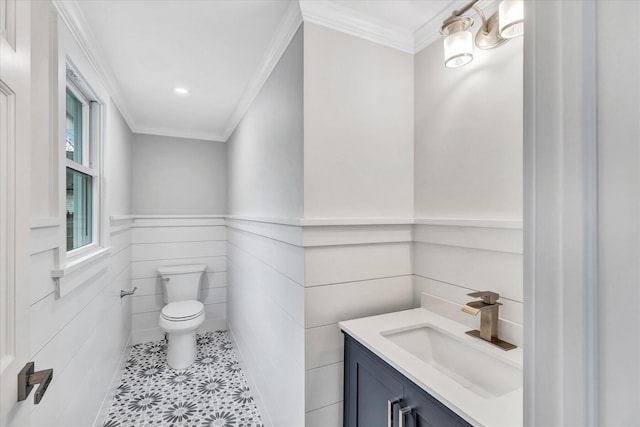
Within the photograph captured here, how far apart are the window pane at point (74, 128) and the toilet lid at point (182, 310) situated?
1.49m

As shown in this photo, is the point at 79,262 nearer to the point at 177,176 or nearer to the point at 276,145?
the point at 276,145

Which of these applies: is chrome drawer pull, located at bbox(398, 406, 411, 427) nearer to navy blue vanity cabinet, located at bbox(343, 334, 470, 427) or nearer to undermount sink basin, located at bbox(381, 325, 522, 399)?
navy blue vanity cabinet, located at bbox(343, 334, 470, 427)

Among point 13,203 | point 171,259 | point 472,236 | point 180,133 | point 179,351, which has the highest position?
point 180,133

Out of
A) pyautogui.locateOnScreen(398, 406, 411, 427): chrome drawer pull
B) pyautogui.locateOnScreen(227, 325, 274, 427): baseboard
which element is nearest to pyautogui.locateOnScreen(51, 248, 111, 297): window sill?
pyautogui.locateOnScreen(227, 325, 274, 427): baseboard

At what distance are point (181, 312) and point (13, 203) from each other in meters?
2.27

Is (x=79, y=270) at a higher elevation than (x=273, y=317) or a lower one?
higher

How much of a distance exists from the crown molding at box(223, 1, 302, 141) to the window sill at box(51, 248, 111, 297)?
1459 millimetres

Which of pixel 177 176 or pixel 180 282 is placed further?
pixel 177 176

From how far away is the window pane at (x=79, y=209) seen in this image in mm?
1544

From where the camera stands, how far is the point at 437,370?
109cm

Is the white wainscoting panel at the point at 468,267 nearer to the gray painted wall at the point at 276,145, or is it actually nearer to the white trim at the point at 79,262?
the gray painted wall at the point at 276,145

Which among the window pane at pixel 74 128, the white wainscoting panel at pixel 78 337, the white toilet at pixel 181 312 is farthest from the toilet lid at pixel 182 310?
the window pane at pixel 74 128

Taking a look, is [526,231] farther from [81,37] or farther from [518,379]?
[81,37]

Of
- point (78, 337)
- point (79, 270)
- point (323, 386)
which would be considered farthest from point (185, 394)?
point (323, 386)
